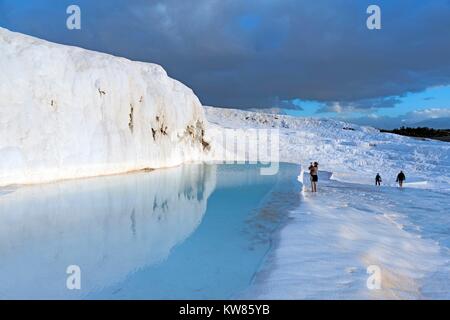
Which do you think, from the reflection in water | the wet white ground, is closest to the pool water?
the reflection in water

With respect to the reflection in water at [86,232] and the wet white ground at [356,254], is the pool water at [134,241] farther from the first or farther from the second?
the wet white ground at [356,254]

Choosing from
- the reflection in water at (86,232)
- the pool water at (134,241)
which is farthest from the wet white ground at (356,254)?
the reflection in water at (86,232)

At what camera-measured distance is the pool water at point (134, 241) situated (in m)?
4.77

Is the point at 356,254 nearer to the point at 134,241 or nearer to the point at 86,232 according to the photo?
the point at 134,241

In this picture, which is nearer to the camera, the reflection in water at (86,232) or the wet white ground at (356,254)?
the wet white ground at (356,254)

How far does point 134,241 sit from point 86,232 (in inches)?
47.3

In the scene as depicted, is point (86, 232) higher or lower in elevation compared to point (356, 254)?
higher

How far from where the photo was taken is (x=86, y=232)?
7387 millimetres

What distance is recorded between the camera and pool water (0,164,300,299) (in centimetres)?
477

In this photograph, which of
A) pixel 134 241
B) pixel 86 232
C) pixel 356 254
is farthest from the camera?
pixel 86 232

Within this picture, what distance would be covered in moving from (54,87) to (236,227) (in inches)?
473

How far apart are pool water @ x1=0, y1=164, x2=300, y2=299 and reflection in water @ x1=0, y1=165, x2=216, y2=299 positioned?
2 centimetres

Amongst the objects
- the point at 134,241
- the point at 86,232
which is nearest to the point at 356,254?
the point at 134,241

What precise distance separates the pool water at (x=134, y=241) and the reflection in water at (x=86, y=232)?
0.05 ft
